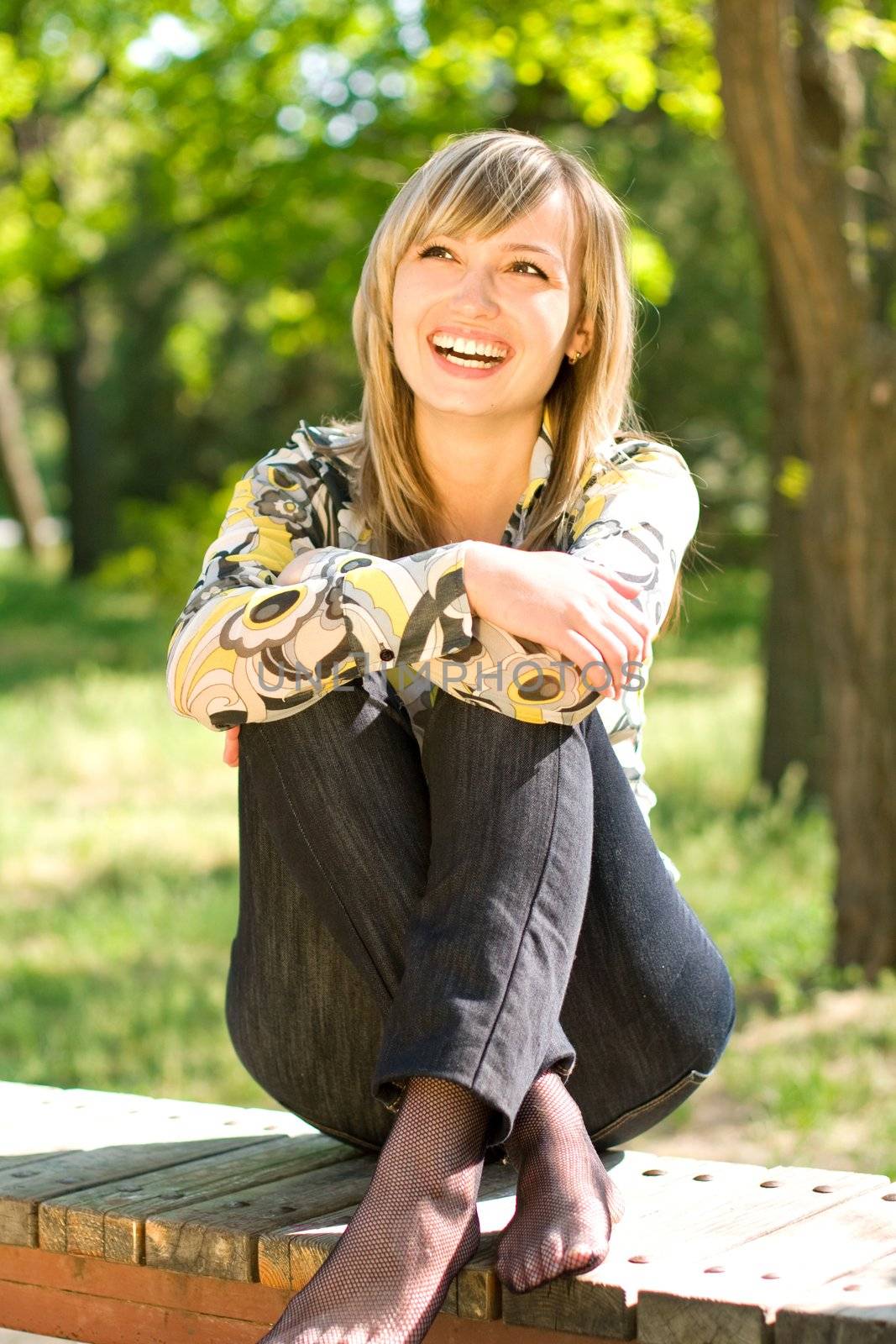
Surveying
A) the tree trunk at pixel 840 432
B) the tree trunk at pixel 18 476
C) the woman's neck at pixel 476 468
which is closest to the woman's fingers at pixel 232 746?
the woman's neck at pixel 476 468

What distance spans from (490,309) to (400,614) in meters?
0.56

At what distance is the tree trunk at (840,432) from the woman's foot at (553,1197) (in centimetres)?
343

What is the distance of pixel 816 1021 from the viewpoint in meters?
4.98

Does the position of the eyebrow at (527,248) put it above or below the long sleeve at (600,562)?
above

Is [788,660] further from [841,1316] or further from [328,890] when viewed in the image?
[841,1316]

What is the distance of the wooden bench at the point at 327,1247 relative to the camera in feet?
5.57

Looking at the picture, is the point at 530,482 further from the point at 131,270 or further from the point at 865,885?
the point at 131,270

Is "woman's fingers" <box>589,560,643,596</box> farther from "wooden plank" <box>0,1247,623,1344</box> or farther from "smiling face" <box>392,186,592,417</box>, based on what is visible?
"wooden plank" <box>0,1247,623,1344</box>

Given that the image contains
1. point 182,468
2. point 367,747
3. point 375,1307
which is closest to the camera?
point 375,1307

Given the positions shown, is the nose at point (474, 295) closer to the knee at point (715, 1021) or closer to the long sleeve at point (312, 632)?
the long sleeve at point (312, 632)

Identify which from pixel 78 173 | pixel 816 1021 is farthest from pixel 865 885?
pixel 78 173

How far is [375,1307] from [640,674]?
2.93 feet

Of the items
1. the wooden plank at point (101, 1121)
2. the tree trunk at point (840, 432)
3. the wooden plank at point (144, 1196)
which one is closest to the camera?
the wooden plank at point (144, 1196)

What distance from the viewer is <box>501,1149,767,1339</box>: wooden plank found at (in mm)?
1743
